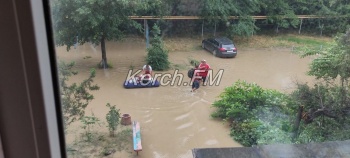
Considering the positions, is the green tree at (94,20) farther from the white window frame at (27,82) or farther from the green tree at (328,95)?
the green tree at (328,95)

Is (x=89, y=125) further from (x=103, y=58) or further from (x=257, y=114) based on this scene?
(x=257, y=114)

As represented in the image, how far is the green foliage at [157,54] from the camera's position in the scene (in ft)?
1.56

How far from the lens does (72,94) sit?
433 millimetres

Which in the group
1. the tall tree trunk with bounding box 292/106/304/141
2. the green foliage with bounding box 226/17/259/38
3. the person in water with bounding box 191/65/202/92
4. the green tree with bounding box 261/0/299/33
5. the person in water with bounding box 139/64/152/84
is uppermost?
the green tree with bounding box 261/0/299/33

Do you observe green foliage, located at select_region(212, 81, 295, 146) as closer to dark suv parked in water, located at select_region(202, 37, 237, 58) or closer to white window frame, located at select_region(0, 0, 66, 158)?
dark suv parked in water, located at select_region(202, 37, 237, 58)

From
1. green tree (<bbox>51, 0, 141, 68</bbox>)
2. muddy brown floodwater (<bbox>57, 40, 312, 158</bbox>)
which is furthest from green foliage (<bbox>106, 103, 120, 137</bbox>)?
green tree (<bbox>51, 0, 141, 68</bbox>)

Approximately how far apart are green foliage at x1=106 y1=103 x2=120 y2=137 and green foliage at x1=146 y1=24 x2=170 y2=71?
0.33ft

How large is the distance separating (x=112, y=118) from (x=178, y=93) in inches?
5.2

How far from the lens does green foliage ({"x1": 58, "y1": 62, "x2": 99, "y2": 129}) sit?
1.29 feet

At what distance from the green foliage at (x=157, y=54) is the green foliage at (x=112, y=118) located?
10cm

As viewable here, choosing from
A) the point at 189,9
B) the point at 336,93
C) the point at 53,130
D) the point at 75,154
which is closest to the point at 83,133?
the point at 75,154

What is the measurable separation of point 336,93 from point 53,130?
16.2 inches

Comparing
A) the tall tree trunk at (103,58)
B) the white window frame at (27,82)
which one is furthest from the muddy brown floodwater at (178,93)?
the white window frame at (27,82)

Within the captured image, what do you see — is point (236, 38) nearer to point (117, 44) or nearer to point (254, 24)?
point (254, 24)
